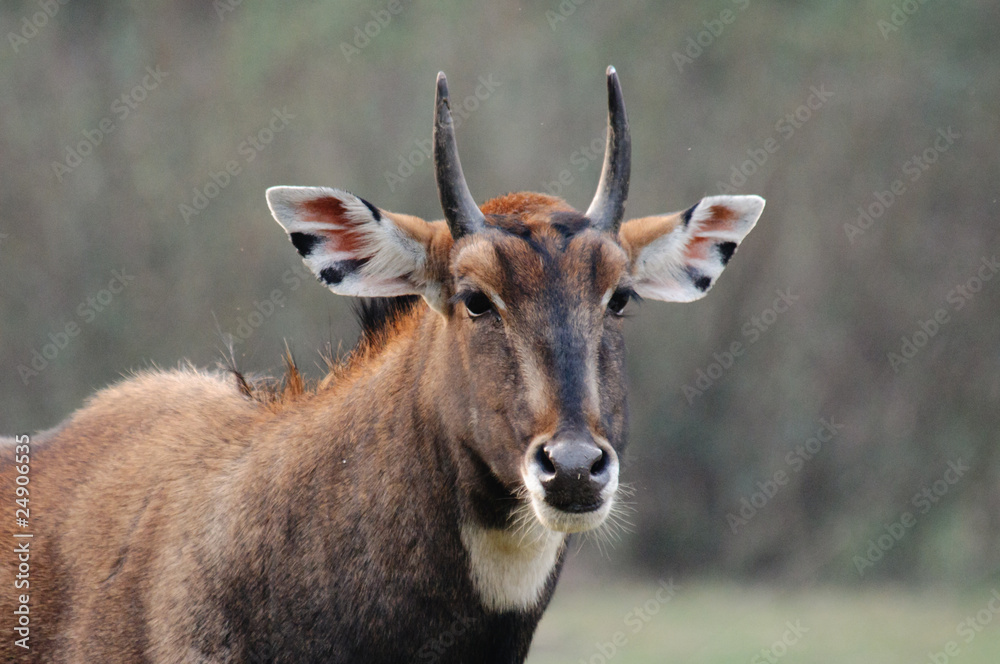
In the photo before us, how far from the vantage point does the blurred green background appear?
18438 mm

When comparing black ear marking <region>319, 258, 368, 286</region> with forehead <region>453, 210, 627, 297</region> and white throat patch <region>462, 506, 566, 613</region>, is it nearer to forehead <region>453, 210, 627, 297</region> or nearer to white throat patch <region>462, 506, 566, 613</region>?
forehead <region>453, 210, 627, 297</region>

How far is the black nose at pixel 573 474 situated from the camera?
16.0 ft

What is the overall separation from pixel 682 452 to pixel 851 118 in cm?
584

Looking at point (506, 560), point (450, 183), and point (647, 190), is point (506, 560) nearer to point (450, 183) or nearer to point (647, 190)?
point (450, 183)

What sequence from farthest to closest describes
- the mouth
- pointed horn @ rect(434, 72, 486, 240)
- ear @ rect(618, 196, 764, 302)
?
ear @ rect(618, 196, 764, 302) → pointed horn @ rect(434, 72, 486, 240) → the mouth

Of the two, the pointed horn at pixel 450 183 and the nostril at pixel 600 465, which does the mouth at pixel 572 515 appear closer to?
the nostril at pixel 600 465

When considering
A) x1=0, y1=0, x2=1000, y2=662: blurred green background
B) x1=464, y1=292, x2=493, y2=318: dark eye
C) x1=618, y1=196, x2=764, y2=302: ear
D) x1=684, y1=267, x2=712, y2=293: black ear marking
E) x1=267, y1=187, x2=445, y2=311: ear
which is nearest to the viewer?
x1=464, y1=292, x2=493, y2=318: dark eye

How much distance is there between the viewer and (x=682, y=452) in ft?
64.7

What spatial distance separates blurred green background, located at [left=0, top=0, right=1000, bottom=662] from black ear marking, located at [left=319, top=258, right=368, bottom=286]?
12.4m

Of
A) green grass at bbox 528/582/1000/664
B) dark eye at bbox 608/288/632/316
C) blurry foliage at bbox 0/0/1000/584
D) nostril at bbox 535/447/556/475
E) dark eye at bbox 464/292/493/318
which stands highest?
dark eye at bbox 464/292/493/318

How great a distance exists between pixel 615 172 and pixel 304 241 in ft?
4.80

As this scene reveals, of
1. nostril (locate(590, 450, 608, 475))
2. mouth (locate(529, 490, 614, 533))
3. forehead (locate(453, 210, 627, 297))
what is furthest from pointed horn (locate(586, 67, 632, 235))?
mouth (locate(529, 490, 614, 533))

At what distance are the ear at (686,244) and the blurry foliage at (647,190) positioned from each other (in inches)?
468

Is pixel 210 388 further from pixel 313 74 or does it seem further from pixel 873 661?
pixel 313 74
